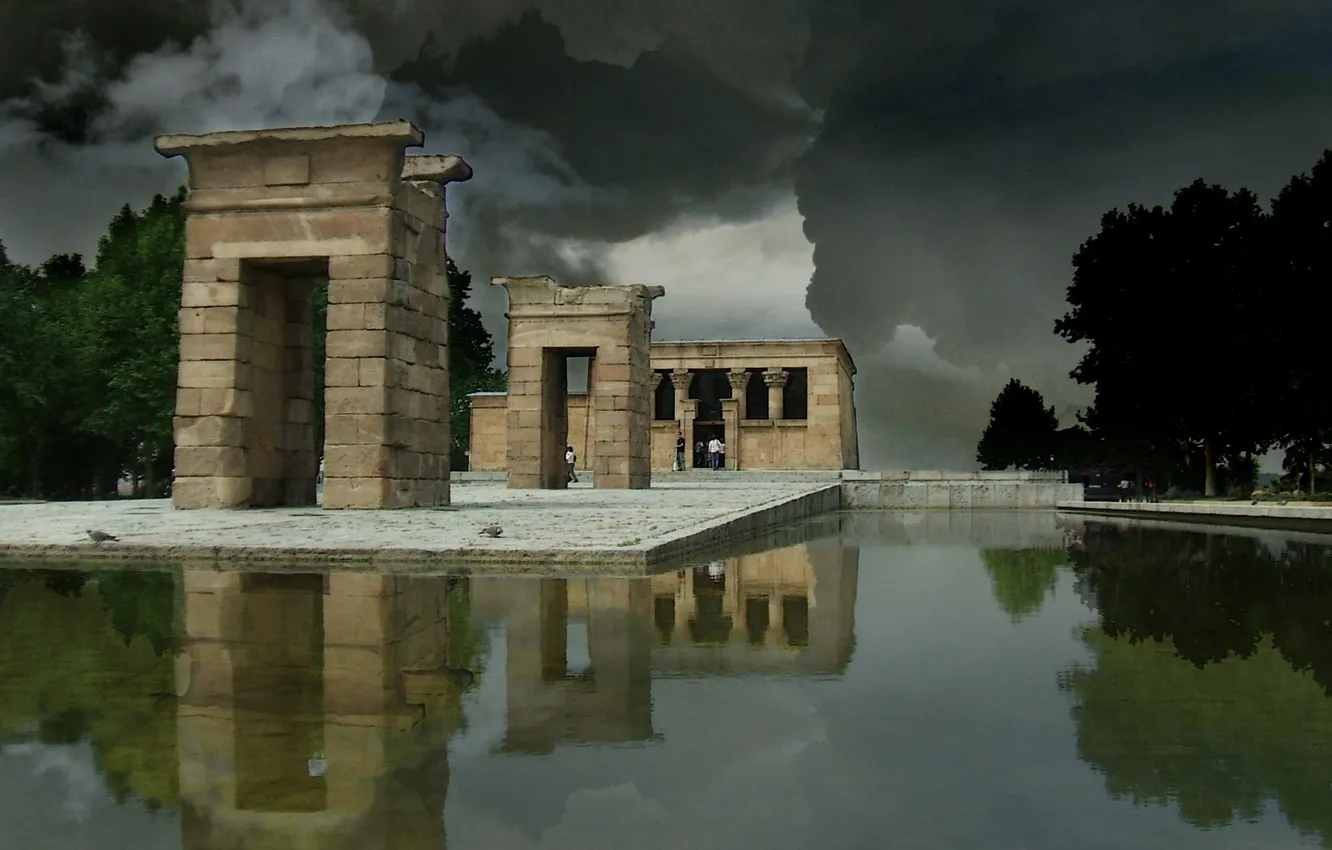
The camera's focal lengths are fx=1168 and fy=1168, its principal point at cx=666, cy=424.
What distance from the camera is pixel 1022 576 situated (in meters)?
9.79

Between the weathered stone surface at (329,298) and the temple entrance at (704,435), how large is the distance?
37.3 metres

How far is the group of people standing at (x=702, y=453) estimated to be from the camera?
151ft

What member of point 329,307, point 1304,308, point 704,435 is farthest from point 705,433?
point 329,307

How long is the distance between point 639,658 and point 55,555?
692 cm

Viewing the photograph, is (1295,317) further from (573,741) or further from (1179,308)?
(573,741)

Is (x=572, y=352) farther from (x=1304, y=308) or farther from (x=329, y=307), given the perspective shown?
(x=1304, y=308)

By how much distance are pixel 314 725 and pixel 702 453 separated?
5046cm

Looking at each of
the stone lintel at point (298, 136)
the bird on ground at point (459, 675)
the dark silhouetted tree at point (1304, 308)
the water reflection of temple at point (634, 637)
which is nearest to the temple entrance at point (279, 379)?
the stone lintel at point (298, 136)

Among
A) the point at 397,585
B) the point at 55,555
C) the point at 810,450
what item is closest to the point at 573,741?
the point at 397,585

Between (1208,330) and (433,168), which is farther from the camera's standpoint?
(1208,330)

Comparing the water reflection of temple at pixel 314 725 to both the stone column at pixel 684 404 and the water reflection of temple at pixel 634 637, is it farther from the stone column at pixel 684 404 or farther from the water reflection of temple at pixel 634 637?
the stone column at pixel 684 404

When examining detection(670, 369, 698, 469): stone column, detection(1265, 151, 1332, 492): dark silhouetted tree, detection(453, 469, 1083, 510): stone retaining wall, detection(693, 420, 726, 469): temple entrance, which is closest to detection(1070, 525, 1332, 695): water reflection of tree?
detection(453, 469, 1083, 510): stone retaining wall

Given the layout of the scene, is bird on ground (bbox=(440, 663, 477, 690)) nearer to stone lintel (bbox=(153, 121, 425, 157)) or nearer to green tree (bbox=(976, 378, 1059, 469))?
stone lintel (bbox=(153, 121, 425, 157))

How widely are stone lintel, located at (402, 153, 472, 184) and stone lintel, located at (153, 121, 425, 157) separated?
0.65m
